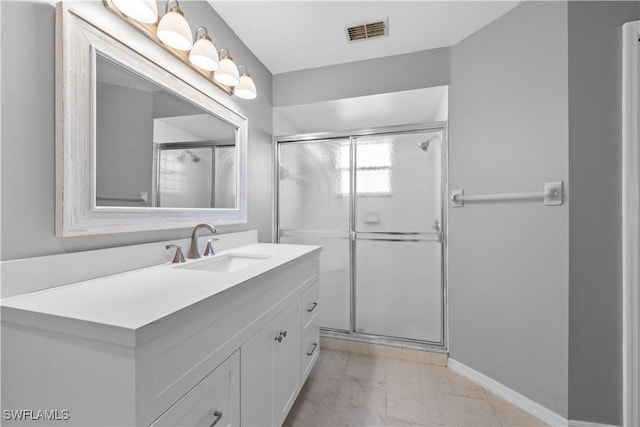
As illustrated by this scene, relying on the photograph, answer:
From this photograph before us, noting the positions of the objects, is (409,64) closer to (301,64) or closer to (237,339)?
(301,64)

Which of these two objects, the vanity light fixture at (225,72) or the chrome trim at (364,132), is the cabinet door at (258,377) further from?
the chrome trim at (364,132)

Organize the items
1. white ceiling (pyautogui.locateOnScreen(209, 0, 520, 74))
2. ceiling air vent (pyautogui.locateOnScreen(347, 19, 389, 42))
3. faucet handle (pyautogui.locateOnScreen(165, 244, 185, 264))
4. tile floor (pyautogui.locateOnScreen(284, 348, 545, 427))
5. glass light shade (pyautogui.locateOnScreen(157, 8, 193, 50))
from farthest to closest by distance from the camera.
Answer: ceiling air vent (pyautogui.locateOnScreen(347, 19, 389, 42)), white ceiling (pyautogui.locateOnScreen(209, 0, 520, 74)), tile floor (pyautogui.locateOnScreen(284, 348, 545, 427)), faucet handle (pyautogui.locateOnScreen(165, 244, 185, 264)), glass light shade (pyautogui.locateOnScreen(157, 8, 193, 50))

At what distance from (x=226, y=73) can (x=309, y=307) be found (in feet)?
4.71

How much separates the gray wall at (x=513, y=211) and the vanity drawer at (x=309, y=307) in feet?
3.32

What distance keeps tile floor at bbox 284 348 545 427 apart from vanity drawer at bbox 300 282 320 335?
17.5 inches

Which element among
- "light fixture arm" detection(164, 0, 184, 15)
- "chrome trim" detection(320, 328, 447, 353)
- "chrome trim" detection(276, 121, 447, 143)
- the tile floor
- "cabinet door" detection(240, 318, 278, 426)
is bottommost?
the tile floor

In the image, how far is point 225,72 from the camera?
1.53m

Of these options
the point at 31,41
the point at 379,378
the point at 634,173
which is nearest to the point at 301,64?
the point at 31,41

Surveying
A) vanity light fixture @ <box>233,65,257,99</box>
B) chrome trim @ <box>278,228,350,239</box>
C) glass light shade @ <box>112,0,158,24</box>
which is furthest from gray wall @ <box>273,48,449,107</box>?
glass light shade @ <box>112,0,158,24</box>

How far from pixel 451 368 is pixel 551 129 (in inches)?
65.9

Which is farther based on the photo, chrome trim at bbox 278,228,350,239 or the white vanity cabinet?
chrome trim at bbox 278,228,350,239

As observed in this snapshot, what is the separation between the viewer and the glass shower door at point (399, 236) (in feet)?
6.80

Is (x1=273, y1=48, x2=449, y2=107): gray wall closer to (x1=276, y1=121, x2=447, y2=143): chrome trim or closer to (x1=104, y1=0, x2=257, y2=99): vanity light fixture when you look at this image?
(x1=276, y1=121, x2=447, y2=143): chrome trim

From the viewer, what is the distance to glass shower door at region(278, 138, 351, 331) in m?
2.29
